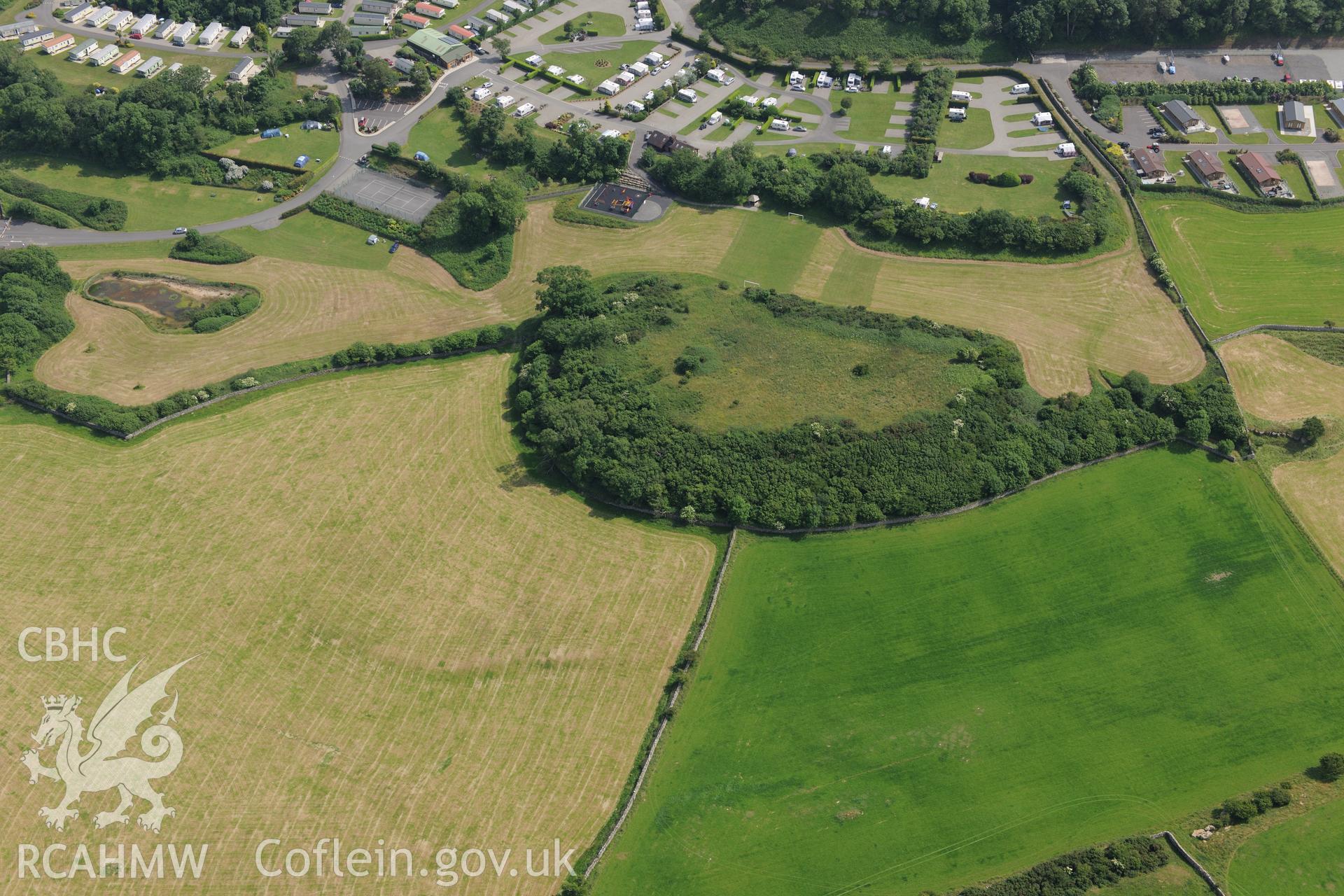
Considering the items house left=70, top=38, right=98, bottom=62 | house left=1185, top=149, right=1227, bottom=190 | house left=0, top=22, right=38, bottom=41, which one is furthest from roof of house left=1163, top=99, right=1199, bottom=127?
house left=0, top=22, right=38, bottom=41

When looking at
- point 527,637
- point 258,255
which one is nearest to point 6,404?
point 258,255

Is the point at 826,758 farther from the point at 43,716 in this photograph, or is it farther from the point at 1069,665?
the point at 43,716

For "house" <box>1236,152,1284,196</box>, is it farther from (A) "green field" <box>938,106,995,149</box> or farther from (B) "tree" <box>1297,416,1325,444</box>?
(B) "tree" <box>1297,416,1325,444</box>

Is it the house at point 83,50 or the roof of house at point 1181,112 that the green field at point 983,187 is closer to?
the roof of house at point 1181,112

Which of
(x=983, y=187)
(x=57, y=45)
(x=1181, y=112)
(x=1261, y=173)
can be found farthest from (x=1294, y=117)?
(x=57, y=45)

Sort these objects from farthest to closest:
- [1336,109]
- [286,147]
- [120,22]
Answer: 1. [120,22]
2. [286,147]
3. [1336,109]

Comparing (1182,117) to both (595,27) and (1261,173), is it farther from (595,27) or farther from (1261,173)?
(595,27)

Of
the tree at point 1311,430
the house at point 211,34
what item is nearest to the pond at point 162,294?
the house at point 211,34
